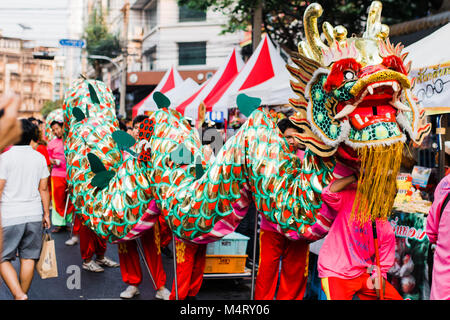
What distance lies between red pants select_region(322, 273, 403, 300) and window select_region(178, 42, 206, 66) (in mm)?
24911

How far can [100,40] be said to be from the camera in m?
30.6

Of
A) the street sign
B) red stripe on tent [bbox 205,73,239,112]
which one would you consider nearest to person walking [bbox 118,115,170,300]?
red stripe on tent [bbox 205,73,239,112]

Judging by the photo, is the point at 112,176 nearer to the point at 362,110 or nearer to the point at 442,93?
the point at 362,110

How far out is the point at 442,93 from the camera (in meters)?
4.23

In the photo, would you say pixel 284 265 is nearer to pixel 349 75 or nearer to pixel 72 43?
pixel 349 75

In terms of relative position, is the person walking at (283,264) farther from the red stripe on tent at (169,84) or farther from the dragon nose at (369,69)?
the red stripe on tent at (169,84)

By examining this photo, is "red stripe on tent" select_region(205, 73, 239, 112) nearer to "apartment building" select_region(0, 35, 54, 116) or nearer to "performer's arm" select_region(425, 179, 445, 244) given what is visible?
"performer's arm" select_region(425, 179, 445, 244)

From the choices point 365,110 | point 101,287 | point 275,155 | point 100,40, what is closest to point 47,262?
point 101,287

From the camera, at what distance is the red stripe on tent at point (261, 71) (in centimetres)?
782

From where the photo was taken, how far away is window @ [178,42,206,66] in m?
27.2

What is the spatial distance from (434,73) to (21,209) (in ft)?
12.7

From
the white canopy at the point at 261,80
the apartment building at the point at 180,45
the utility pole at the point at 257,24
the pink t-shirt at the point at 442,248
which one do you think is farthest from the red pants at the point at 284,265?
the apartment building at the point at 180,45
